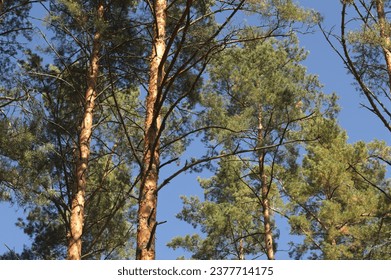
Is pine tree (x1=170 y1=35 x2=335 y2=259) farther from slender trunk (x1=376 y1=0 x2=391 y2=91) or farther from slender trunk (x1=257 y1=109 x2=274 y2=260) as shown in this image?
slender trunk (x1=376 y1=0 x2=391 y2=91)

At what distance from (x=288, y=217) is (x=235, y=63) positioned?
4.33 metres

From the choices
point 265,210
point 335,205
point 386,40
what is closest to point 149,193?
point 386,40

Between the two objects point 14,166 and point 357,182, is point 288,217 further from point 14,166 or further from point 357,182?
point 14,166

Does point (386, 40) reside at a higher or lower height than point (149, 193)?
higher

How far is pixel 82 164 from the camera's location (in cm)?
923

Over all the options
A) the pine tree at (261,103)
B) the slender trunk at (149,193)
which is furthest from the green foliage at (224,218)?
the slender trunk at (149,193)

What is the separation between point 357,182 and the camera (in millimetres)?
17125

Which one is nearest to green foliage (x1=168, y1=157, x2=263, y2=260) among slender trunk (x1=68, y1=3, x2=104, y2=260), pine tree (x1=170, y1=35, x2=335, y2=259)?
pine tree (x1=170, y1=35, x2=335, y2=259)

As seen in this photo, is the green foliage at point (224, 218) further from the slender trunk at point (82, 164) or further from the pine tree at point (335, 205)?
the slender trunk at point (82, 164)

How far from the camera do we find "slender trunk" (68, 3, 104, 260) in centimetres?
858

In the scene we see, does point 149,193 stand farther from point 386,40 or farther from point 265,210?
point 265,210

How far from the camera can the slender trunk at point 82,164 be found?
8.58m
